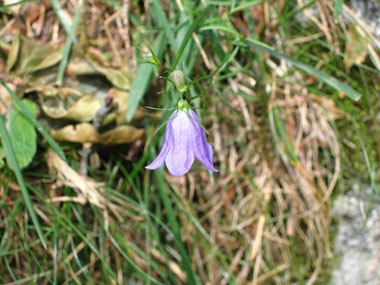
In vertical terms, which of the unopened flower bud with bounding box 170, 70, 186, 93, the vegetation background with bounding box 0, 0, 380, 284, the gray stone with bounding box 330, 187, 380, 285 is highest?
the unopened flower bud with bounding box 170, 70, 186, 93

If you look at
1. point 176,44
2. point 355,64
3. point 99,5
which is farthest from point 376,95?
point 99,5

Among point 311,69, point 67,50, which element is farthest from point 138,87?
point 311,69

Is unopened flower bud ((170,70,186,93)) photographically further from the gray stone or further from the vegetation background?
the gray stone

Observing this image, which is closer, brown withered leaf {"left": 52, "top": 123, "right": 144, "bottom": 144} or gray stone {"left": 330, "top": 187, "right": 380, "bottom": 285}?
brown withered leaf {"left": 52, "top": 123, "right": 144, "bottom": 144}

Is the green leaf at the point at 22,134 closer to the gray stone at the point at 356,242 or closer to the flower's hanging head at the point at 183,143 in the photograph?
the flower's hanging head at the point at 183,143

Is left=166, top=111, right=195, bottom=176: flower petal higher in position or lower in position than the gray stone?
higher

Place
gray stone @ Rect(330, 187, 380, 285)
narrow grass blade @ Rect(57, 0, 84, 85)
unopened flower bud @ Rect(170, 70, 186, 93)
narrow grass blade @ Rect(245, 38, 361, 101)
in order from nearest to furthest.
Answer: unopened flower bud @ Rect(170, 70, 186, 93), narrow grass blade @ Rect(245, 38, 361, 101), narrow grass blade @ Rect(57, 0, 84, 85), gray stone @ Rect(330, 187, 380, 285)

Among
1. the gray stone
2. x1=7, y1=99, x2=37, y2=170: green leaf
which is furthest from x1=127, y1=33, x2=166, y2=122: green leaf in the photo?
the gray stone
